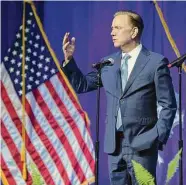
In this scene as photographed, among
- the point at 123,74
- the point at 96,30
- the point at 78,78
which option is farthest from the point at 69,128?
the point at 123,74

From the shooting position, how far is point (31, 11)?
5.12m

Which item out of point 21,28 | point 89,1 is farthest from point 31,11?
point 89,1

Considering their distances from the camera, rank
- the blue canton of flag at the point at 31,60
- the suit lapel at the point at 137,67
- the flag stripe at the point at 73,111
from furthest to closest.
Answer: the blue canton of flag at the point at 31,60 < the flag stripe at the point at 73,111 < the suit lapel at the point at 137,67

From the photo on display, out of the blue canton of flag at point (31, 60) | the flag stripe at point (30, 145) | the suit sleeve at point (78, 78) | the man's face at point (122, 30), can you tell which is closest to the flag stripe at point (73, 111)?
the blue canton of flag at point (31, 60)


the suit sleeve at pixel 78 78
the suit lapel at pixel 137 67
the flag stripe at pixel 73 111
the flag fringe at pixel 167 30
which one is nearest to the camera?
the suit lapel at pixel 137 67

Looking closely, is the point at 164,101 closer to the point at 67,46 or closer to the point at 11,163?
the point at 67,46

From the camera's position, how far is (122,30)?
2.96 m

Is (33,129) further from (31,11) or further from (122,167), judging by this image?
(122,167)

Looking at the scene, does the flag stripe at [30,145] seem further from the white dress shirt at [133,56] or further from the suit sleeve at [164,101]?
the suit sleeve at [164,101]

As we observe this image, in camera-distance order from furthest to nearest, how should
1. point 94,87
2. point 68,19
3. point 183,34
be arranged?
point 68,19
point 183,34
point 94,87

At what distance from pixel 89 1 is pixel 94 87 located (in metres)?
1.95

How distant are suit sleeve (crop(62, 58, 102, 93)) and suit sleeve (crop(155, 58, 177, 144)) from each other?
385mm

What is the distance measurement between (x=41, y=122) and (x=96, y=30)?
90 centimetres

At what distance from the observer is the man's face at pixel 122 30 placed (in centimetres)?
295
